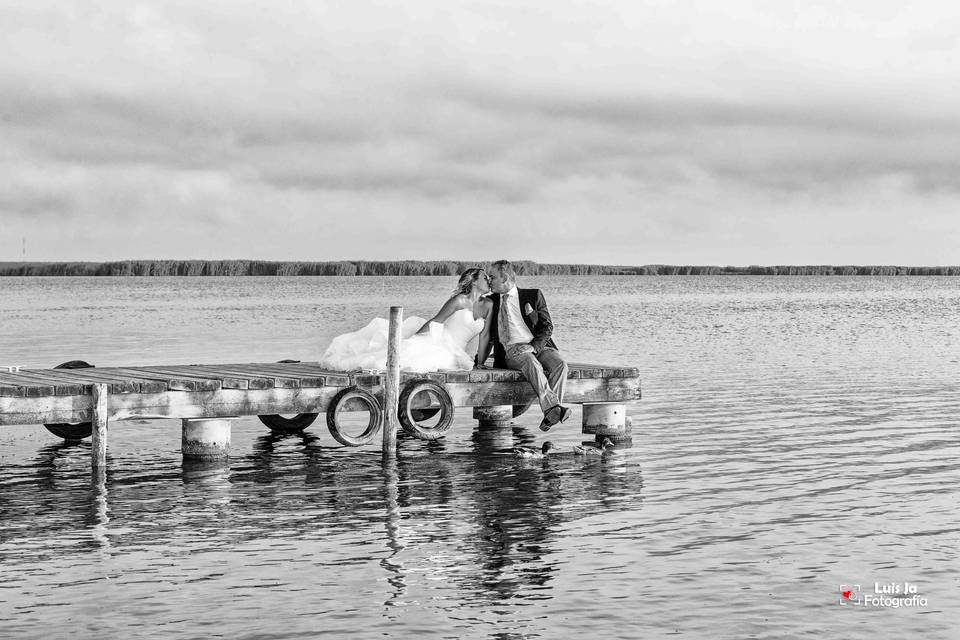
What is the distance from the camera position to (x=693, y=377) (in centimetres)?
2986

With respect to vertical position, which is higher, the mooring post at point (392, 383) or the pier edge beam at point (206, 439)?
the mooring post at point (392, 383)

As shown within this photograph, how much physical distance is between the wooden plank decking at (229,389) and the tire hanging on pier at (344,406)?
105 millimetres

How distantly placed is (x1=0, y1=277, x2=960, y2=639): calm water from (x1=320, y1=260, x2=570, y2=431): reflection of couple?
1.26 meters

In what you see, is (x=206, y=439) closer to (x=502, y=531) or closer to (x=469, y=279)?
(x=469, y=279)

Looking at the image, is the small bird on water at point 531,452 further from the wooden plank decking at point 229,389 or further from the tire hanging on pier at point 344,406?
the tire hanging on pier at point 344,406

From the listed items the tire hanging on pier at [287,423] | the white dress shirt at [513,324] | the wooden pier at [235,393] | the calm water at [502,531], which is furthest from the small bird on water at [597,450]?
the tire hanging on pier at [287,423]

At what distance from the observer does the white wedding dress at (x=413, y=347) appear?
16.8 m

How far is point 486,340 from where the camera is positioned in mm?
17312

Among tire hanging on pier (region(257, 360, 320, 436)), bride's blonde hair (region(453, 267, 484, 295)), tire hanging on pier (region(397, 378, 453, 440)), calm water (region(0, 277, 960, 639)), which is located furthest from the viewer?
tire hanging on pier (region(257, 360, 320, 436))

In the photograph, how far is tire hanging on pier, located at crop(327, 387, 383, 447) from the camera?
52.8ft

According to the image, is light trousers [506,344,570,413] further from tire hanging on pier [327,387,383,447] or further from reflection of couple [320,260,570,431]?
tire hanging on pier [327,387,383,447]

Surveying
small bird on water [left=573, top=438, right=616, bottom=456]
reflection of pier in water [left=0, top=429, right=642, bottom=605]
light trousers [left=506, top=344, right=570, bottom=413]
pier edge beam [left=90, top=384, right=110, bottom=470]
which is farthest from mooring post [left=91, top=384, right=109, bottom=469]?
small bird on water [left=573, top=438, right=616, bottom=456]

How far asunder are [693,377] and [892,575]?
64.4ft

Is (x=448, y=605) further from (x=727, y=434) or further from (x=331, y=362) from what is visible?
(x=727, y=434)
